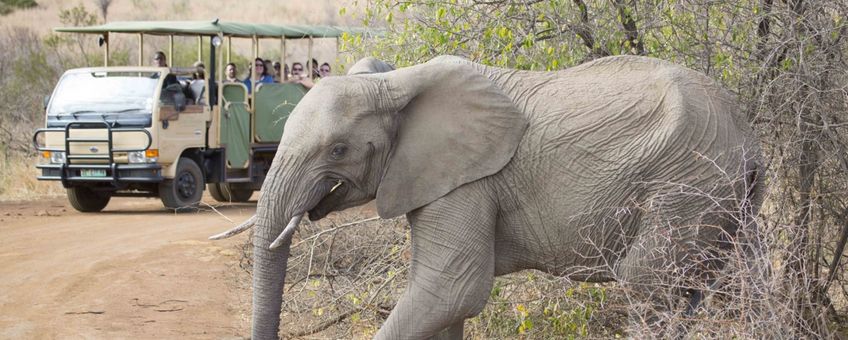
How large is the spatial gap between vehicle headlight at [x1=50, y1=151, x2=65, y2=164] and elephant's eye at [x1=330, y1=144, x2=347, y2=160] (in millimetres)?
11369

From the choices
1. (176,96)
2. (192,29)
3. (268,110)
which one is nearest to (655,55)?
(176,96)

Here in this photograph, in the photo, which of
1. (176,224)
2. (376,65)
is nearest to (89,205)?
(176,224)

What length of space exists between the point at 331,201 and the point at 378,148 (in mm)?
333

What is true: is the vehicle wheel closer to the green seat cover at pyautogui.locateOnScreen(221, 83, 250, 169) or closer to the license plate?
the green seat cover at pyautogui.locateOnScreen(221, 83, 250, 169)

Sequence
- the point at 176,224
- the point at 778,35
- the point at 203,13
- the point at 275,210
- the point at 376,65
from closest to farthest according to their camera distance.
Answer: the point at 275,210 < the point at 376,65 < the point at 778,35 < the point at 176,224 < the point at 203,13

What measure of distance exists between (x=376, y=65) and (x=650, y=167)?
150cm

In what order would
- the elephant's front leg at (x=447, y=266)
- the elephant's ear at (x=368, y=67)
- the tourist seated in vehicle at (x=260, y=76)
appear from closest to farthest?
the elephant's front leg at (x=447, y=266) → the elephant's ear at (x=368, y=67) → the tourist seated in vehicle at (x=260, y=76)

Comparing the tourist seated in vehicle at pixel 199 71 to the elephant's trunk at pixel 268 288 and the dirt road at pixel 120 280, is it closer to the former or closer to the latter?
the dirt road at pixel 120 280

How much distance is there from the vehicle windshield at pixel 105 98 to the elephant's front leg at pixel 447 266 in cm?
1099

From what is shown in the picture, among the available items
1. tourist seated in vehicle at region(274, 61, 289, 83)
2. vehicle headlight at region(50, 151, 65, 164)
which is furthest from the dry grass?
tourist seated in vehicle at region(274, 61, 289, 83)

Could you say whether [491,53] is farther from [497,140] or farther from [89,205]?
[89,205]

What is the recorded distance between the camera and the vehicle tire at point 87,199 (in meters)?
16.7

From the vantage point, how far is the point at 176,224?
1487 cm

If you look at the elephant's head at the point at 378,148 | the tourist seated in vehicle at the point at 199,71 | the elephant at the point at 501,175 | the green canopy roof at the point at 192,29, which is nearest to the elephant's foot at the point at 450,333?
the elephant at the point at 501,175
